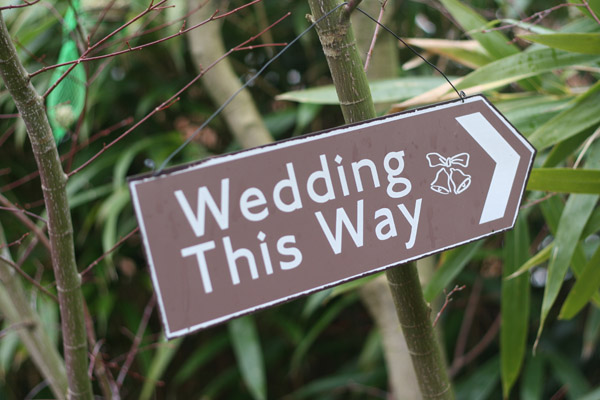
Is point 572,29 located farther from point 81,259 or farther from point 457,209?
point 81,259

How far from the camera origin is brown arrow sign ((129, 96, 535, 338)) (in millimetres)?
302

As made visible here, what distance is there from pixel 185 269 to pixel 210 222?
0.03 meters

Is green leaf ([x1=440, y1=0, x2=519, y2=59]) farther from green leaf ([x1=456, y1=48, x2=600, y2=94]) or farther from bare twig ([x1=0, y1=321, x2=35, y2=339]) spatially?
bare twig ([x1=0, y1=321, x2=35, y2=339])

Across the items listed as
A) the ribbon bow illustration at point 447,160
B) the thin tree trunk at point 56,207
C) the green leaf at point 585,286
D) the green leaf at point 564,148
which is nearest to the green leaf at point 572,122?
the green leaf at point 564,148

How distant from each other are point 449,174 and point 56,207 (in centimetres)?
29

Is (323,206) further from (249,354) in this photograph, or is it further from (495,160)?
(249,354)

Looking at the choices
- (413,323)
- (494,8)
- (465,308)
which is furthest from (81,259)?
Result: (494,8)

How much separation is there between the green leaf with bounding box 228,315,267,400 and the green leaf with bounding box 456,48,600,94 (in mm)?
639

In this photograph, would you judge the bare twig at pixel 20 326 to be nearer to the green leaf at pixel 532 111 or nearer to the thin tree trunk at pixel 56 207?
the thin tree trunk at pixel 56 207

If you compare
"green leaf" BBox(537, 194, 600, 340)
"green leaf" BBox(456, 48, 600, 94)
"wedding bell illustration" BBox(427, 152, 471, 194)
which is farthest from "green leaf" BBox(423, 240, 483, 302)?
"wedding bell illustration" BBox(427, 152, 471, 194)

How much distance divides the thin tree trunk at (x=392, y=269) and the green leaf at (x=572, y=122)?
0.27 metres

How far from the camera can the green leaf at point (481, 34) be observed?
74 centimetres

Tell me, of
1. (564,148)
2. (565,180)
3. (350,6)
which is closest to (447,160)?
(350,6)

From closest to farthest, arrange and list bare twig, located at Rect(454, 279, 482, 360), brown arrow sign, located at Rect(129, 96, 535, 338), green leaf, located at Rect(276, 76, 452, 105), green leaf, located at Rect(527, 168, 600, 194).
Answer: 1. brown arrow sign, located at Rect(129, 96, 535, 338)
2. green leaf, located at Rect(527, 168, 600, 194)
3. green leaf, located at Rect(276, 76, 452, 105)
4. bare twig, located at Rect(454, 279, 482, 360)
